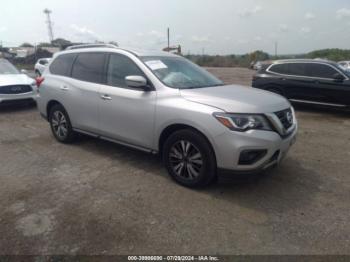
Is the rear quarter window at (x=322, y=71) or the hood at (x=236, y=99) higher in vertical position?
the rear quarter window at (x=322, y=71)

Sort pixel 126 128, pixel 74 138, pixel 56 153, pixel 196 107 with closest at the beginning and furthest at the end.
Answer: pixel 196 107, pixel 126 128, pixel 56 153, pixel 74 138

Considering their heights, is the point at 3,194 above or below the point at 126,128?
below

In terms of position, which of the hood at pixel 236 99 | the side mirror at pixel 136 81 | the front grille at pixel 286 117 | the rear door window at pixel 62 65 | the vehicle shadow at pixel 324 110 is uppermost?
the rear door window at pixel 62 65

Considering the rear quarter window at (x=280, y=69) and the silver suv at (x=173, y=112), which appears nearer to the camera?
the silver suv at (x=173, y=112)

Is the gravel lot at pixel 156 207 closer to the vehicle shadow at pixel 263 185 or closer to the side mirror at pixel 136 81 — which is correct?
the vehicle shadow at pixel 263 185

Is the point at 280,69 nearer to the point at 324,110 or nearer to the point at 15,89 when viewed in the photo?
the point at 324,110

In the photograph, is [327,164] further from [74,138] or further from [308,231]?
[74,138]

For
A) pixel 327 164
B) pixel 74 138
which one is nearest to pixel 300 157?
pixel 327 164

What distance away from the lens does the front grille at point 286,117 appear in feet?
12.5

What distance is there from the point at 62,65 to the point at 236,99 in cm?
354

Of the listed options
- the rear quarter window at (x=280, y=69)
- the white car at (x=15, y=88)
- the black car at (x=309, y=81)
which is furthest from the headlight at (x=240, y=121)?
the white car at (x=15, y=88)

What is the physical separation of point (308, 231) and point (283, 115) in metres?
1.44

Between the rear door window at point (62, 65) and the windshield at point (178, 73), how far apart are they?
179cm

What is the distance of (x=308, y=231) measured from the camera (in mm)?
3041
